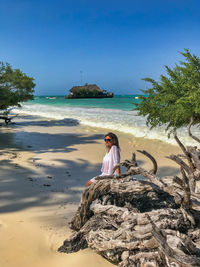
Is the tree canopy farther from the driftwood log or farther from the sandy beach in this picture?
the driftwood log

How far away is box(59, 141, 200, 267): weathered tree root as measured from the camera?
2.62 m

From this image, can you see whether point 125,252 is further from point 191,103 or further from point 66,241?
point 191,103

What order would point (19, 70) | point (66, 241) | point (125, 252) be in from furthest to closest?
point (19, 70), point (66, 241), point (125, 252)

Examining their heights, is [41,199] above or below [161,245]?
below

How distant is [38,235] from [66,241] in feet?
2.15

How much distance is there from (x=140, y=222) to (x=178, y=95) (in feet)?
24.1

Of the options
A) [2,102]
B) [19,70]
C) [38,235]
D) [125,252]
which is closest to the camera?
[125,252]

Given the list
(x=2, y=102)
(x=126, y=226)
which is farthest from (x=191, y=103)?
(x=2, y=102)

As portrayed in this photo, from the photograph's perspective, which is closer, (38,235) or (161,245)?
(161,245)

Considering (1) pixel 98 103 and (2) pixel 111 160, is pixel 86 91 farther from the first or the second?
(2) pixel 111 160

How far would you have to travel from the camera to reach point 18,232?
4066mm

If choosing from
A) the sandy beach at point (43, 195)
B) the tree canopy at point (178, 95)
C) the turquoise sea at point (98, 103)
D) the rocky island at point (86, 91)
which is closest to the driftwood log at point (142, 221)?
the sandy beach at point (43, 195)

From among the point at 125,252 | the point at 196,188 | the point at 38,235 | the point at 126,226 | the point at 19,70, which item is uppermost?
the point at 19,70

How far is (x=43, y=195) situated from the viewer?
5.85m
